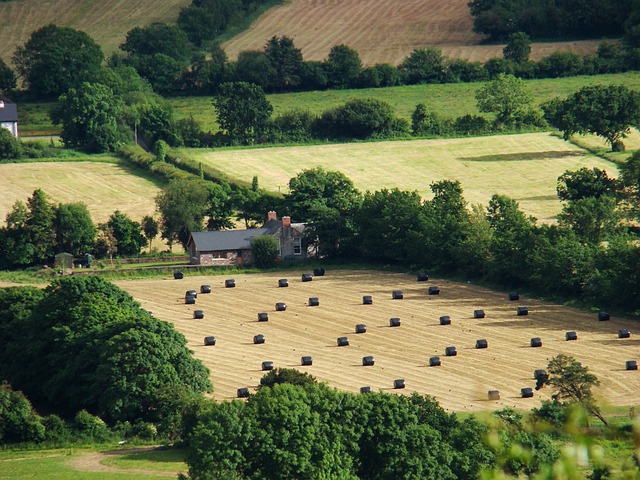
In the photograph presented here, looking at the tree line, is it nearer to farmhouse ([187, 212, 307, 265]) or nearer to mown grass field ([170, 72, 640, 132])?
mown grass field ([170, 72, 640, 132])

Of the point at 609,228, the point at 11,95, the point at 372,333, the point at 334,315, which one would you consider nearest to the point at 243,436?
the point at 372,333

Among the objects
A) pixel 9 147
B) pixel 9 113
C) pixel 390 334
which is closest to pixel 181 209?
pixel 390 334

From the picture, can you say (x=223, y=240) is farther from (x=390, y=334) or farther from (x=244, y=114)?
(x=244, y=114)

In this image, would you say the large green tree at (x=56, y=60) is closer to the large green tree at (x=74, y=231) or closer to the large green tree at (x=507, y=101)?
the large green tree at (x=507, y=101)

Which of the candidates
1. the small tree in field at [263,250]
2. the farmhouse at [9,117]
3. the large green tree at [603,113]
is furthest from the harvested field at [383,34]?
the small tree in field at [263,250]

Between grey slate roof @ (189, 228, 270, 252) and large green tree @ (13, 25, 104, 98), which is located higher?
large green tree @ (13, 25, 104, 98)

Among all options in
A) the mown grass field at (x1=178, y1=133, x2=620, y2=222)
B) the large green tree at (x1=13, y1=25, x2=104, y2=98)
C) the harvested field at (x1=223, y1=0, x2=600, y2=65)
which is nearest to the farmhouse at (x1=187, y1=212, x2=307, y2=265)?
the mown grass field at (x1=178, y1=133, x2=620, y2=222)
